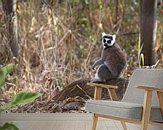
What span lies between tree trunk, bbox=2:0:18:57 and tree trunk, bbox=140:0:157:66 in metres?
1.90

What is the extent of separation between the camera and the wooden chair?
2.98 m

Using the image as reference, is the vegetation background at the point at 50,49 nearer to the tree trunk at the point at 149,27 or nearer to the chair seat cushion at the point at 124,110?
the tree trunk at the point at 149,27

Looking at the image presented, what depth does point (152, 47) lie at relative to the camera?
5734 millimetres

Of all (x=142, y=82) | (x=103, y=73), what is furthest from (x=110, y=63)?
(x=142, y=82)

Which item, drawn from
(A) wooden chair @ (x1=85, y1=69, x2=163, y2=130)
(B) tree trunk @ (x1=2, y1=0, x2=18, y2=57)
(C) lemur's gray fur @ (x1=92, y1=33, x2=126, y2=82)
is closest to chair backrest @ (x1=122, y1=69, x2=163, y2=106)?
(A) wooden chair @ (x1=85, y1=69, x2=163, y2=130)

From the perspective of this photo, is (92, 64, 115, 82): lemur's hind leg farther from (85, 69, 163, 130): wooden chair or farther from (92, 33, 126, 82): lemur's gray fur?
(85, 69, 163, 130): wooden chair

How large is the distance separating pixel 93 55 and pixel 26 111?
1.51m

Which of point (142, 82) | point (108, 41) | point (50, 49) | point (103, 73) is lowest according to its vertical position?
point (103, 73)

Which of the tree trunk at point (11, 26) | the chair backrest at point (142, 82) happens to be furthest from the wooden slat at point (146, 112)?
the tree trunk at point (11, 26)

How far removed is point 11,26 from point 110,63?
1.70 metres

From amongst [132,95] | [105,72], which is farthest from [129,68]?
[132,95]

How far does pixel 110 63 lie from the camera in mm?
5289

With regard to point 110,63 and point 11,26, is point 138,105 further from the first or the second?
point 11,26

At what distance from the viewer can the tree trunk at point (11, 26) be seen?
19.5 feet
